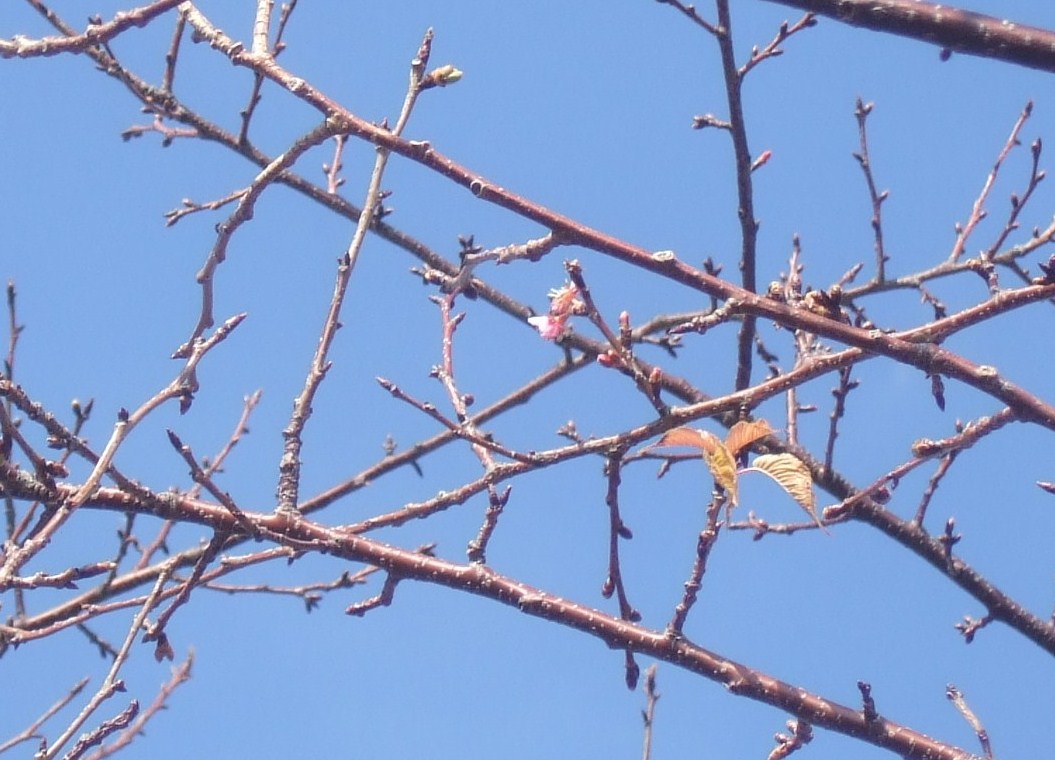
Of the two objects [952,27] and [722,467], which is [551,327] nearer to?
[722,467]

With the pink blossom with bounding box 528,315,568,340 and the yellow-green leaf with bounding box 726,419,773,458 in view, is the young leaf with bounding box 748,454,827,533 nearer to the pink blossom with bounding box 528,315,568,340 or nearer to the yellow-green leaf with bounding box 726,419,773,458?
the yellow-green leaf with bounding box 726,419,773,458

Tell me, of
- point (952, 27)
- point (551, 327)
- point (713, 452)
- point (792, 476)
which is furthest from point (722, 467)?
point (952, 27)

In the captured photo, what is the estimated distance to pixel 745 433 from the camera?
6.33 ft

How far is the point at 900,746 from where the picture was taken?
216cm

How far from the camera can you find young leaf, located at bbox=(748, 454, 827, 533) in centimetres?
182

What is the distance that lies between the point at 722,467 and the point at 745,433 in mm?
128

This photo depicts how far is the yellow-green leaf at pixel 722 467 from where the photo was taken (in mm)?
1814

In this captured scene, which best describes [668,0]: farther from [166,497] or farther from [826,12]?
[166,497]

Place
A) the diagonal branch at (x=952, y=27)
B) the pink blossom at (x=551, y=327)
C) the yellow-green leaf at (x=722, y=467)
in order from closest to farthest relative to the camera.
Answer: the diagonal branch at (x=952, y=27) < the yellow-green leaf at (x=722, y=467) < the pink blossom at (x=551, y=327)

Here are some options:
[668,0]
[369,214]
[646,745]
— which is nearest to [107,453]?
[369,214]

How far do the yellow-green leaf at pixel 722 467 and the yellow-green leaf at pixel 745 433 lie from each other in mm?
82

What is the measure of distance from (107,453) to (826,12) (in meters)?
1.37

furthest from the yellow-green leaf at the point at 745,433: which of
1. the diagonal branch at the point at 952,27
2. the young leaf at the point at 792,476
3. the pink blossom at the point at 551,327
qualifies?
the diagonal branch at the point at 952,27

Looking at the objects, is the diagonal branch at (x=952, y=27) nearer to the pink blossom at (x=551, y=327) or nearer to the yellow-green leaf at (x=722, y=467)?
the yellow-green leaf at (x=722, y=467)
